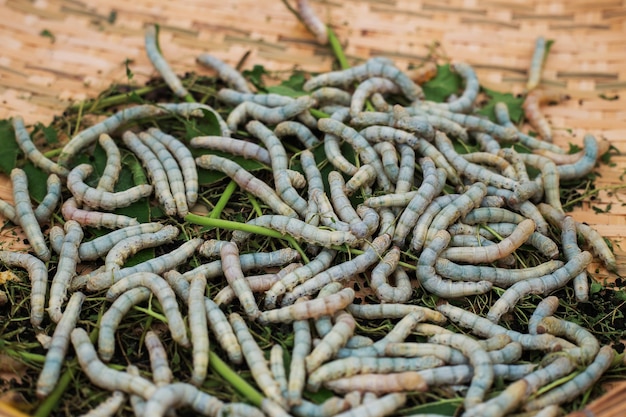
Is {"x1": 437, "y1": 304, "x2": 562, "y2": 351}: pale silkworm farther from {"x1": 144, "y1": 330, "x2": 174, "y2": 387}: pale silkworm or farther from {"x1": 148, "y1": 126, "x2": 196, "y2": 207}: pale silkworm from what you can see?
{"x1": 148, "y1": 126, "x2": 196, "y2": 207}: pale silkworm

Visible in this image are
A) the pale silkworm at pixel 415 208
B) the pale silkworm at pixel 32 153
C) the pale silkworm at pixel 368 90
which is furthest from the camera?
the pale silkworm at pixel 368 90

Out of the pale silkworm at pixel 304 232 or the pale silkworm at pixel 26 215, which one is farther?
the pale silkworm at pixel 26 215

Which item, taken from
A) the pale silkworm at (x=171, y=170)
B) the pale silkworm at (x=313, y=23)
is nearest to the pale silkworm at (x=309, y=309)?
the pale silkworm at (x=171, y=170)

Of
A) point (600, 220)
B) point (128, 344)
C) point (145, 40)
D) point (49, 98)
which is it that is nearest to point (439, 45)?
point (600, 220)

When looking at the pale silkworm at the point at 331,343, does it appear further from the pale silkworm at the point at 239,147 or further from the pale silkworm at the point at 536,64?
the pale silkworm at the point at 536,64

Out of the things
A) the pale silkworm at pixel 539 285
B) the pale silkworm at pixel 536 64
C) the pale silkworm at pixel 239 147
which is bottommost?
the pale silkworm at pixel 539 285

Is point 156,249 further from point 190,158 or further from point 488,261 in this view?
point 488,261

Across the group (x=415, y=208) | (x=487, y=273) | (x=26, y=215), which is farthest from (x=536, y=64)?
(x=26, y=215)

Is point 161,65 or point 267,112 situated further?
point 161,65

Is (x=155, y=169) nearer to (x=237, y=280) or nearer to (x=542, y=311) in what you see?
(x=237, y=280)
